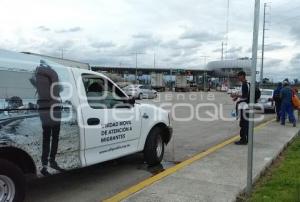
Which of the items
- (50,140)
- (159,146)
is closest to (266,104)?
(159,146)

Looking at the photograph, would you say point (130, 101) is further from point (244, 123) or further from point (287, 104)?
point (287, 104)

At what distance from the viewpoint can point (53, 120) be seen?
5.63 metres

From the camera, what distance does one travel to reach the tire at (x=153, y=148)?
802 centimetres

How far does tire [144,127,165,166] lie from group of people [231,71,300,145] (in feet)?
9.20

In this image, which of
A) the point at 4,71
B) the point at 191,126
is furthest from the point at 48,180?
the point at 191,126

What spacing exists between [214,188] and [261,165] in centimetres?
195

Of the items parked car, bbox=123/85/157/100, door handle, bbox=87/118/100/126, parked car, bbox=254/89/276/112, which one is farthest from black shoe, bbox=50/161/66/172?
parked car, bbox=123/85/157/100

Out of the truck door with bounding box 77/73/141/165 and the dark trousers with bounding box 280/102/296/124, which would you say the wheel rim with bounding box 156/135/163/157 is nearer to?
the truck door with bounding box 77/73/141/165

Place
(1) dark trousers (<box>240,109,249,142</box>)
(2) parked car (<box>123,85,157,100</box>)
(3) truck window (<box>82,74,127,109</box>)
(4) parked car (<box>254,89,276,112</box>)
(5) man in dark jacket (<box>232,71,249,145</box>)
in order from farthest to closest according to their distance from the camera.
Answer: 1. (2) parked car (<box>123,85,157,100</box>)
2. (4) parked car (<box>254,89,276,112</box>)
3. (1) dark trousers (<box>240,109,249,142</box>)
4. (5) man in dark jacket (<box>232,71,249,145</box>)
5. (3) truck window (<box>82,74,127,109</box>)

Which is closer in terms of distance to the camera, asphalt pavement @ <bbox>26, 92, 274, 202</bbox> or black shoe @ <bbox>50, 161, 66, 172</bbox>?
black shoe @ <bbox>50, 161, 66, 172</bbox>

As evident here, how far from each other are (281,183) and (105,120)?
9.66 feet

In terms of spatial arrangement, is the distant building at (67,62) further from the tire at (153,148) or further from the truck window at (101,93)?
the tire at (153,148)

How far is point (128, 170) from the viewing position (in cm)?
796

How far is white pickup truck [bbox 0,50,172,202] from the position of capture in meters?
5.09
